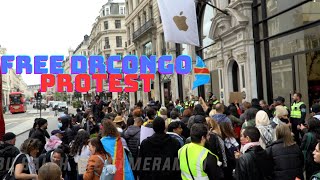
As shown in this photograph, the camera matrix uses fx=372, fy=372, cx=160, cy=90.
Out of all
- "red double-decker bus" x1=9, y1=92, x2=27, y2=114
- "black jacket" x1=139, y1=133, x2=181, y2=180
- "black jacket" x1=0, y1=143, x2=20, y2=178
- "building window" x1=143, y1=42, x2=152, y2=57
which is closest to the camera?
"black jacket" x1=139, y1=133, x2=181, y2=180

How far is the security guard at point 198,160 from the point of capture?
446 cm

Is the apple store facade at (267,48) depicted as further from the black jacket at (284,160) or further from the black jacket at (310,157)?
the black jacket at (284,160)

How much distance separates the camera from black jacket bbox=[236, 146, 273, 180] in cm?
457

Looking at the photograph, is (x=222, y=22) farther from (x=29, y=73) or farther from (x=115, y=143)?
(x=115, y=143)

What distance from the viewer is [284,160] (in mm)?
5141

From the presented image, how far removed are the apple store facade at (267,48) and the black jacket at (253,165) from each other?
8.74 m

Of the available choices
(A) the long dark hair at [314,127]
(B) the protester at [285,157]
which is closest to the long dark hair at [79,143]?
(B) the protester at [285,157]

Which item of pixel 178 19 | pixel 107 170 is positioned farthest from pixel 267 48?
pixel 107 170

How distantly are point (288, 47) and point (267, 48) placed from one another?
1380 millimetres

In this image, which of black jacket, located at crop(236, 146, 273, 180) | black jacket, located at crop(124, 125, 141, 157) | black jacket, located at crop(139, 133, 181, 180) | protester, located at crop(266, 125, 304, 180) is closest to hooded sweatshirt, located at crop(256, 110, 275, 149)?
protester, located at crop(266, 125, 304, 180)

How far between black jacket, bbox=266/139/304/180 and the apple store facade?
8.13 metres

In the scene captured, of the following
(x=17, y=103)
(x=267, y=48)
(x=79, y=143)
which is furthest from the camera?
(x=17, y=103)

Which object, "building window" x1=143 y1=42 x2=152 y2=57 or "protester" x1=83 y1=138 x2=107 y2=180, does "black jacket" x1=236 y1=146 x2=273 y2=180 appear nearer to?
"protester" x1=83 y1=138 x2=107 y2=180

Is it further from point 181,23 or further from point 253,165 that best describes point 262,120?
point 181,23
